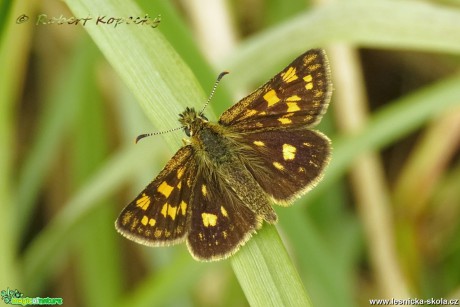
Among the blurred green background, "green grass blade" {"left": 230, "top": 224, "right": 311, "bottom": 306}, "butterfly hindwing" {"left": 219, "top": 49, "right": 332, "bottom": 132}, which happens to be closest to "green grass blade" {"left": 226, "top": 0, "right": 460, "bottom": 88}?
the blurred green background

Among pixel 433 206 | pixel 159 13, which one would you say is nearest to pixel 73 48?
pixel 159 13

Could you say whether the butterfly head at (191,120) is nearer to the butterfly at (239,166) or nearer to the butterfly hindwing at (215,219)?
the butterfly at (239,166)

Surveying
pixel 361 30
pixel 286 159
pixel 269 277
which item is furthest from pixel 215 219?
pixel 361 30

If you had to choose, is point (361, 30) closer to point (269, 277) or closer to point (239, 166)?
point (239, 166)

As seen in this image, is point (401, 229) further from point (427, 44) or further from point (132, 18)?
point (132, 18)

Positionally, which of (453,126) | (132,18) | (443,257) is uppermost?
(132,18)
